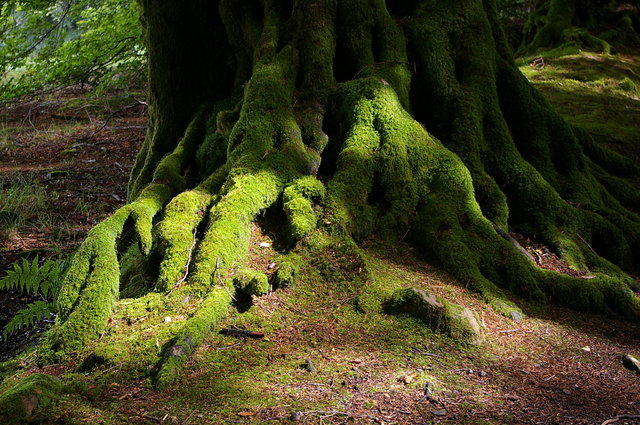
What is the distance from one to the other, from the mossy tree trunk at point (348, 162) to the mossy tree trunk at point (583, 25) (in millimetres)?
9339

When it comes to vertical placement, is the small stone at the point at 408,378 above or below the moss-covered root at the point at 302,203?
below

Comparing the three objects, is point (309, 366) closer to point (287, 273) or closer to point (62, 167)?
point (287, 273)

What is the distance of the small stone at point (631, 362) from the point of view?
138 inches

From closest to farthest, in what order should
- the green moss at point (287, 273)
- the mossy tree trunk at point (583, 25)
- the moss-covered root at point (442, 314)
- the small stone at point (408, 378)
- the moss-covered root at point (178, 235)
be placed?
the small stone at point (408, 378), the moss-covered root at point (442, 314), the moss-covered root at point (178, 235), the green moss at point (287, 273), the mossy tree trunk at point (583, 25)

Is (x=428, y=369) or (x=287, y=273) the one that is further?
(x=287, y=273)

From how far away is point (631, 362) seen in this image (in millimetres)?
3541

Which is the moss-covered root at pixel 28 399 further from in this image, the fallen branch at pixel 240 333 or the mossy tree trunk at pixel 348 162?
the fallen branch at pixel 240 333

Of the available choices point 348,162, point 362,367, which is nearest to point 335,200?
point 348,162

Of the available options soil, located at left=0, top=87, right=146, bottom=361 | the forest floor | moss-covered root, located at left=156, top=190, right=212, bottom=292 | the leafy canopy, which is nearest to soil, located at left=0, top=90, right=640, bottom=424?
the forest floor

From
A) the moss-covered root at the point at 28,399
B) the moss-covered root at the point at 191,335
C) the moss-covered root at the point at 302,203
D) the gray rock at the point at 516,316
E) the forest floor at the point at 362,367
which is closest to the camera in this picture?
the moss-covered root at the point at 28,399

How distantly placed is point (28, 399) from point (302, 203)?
243 centimetres

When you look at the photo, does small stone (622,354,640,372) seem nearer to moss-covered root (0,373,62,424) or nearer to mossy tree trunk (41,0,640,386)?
mossy tree trunk (41,0,640,386)

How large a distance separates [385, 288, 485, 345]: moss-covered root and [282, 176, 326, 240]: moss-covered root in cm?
101

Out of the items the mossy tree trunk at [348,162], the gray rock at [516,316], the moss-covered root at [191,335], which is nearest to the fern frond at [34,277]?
the mossy tree trunk at [348,162]
